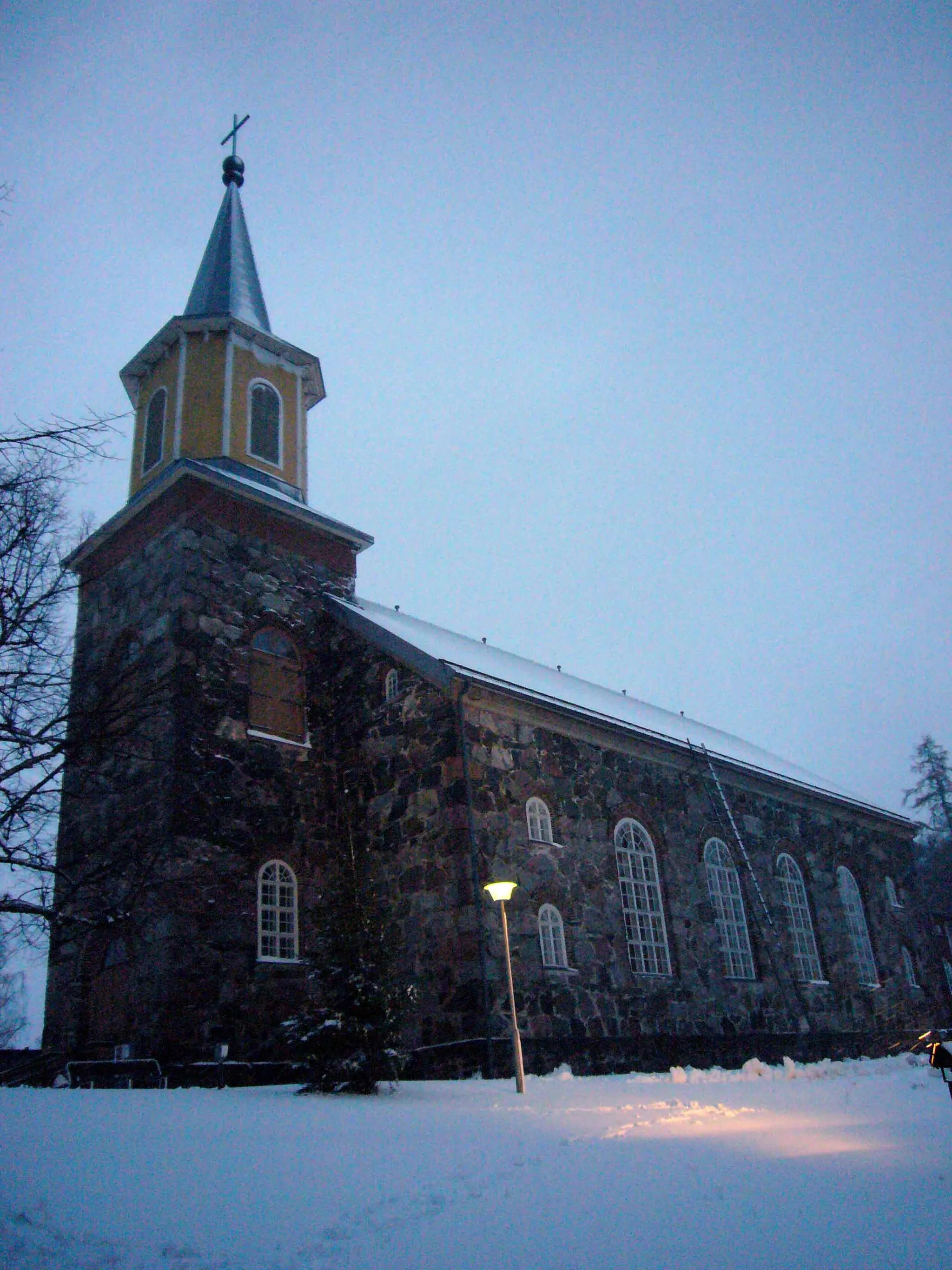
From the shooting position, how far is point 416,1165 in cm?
697

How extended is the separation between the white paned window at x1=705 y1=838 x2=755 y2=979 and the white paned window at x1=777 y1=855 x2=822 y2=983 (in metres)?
2.10

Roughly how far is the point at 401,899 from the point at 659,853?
19.8 feet

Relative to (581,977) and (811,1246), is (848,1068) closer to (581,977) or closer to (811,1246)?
(581,977)

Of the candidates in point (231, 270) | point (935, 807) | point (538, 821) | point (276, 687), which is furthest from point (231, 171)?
point (935, 807)

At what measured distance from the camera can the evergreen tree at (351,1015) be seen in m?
11.0

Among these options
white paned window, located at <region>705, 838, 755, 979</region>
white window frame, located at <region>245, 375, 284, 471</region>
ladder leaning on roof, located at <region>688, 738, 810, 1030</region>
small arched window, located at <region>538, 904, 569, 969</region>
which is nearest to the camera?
small arched window, located at <region>538, 904, 569, 969</region>

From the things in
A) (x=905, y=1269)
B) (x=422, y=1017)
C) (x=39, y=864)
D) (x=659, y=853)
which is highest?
(x=659, y=853)

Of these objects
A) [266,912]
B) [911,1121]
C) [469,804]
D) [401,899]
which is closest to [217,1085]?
[266,912]

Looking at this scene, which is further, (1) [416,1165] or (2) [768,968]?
(2) [768,968]

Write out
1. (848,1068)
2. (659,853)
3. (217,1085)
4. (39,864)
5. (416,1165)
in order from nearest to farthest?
(416,1165) < (39,864) < (217,1085) < (848,1068) < (659,853)

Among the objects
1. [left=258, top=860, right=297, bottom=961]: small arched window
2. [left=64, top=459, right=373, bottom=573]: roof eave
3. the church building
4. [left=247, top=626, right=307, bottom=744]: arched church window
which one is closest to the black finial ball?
the church building

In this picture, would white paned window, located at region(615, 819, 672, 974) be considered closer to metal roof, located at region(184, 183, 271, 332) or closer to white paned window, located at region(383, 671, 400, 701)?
white paned window, located at region(383, 671, 400, 701)

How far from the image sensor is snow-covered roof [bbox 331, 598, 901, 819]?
56.8 feet

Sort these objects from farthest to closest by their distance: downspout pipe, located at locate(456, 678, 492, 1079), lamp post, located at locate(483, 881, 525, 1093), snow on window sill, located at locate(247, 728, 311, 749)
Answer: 1. snow on window sill, located at locate(247, 728, 311, 749)
2. downspout pipe, located at locate(456, 678, 492, 1079)
3. lamp post, located at locate(483, 881, 525, 1093)
